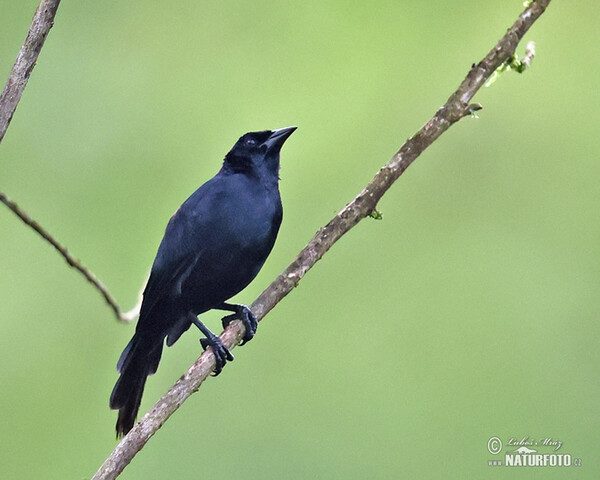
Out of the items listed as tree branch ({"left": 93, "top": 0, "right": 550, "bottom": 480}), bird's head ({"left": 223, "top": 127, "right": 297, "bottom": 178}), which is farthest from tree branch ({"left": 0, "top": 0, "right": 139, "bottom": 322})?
bird's head ({"left": 223, "top": 127, "right": 297, "bottom": 178})

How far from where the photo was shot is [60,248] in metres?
3.16

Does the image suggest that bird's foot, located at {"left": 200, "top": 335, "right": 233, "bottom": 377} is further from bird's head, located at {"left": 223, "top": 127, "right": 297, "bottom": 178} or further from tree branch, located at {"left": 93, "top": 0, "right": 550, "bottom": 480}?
bird's head, located at {"left": 223, "top": 127, "right": 297, "bottom": 178}

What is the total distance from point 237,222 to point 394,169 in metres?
0.81

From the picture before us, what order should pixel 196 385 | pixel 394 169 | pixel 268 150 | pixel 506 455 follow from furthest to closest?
pixel 506 455, pixel 268 150, pixel 394 169, pixel 196 385

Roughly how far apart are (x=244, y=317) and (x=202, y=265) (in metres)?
0.37

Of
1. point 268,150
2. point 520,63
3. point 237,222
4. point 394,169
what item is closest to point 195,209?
point 237,222

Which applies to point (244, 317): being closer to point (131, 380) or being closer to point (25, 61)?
point (131, 380)

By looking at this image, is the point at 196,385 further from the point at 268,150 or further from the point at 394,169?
the point at 268,150

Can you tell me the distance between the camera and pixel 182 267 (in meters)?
3.73

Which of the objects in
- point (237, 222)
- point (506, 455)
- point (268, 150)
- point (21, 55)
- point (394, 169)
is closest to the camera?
point (21, 55)

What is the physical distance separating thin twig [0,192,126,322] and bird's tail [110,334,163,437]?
274 mm

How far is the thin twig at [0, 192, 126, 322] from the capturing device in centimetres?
296

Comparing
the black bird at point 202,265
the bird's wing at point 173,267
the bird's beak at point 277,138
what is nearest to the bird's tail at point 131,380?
the black bird at point 202,265

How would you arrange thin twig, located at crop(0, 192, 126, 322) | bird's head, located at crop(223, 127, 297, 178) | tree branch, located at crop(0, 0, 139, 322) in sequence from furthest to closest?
1. bird's head, located at crop(223, 127, 297, 178)
2. thin twig, located at crop(0, 192, 126, 322)
3. tree branch, located at crop(0, 0, 139, 322)
